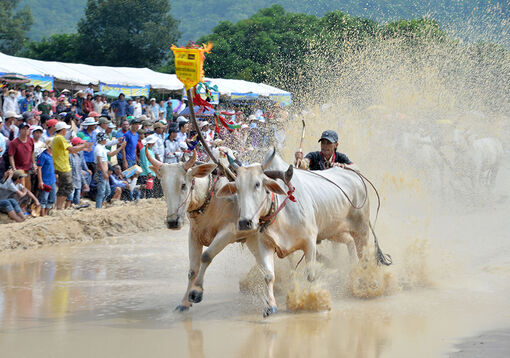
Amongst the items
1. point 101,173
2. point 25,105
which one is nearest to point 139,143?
point 101,173

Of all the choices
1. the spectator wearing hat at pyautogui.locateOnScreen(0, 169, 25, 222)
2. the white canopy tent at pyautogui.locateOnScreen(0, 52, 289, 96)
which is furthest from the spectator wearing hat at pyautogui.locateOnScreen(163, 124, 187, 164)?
the white canopy tent at pyautogui.locateOnScreen(0, 52, 289, 96)

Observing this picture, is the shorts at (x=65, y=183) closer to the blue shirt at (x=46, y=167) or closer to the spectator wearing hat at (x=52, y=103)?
the blue shirt at (x=46, y=167)

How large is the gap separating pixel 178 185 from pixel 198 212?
0.45 m

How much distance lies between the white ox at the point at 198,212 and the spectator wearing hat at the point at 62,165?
5.25 meters

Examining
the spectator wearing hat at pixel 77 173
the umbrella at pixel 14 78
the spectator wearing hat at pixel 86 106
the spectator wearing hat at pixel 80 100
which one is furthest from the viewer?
the spectator wearing hat at pixel 80 100

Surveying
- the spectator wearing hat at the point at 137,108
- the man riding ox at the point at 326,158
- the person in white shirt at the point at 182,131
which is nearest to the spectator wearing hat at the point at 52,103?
the spectator wearing hat at the point at 137,108

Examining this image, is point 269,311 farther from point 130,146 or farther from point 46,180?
point 130,146

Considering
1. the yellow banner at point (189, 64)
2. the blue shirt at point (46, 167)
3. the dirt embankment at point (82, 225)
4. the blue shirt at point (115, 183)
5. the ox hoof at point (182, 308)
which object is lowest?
the dirt embankment at point (82, 225)

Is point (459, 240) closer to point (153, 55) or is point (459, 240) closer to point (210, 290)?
point (210, 290)

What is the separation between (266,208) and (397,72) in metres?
8.44

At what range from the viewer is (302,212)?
7066 millimetres

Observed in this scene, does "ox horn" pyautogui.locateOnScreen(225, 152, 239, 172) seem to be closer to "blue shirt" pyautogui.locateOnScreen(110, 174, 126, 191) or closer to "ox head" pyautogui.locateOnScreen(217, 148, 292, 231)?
"ox head" pyautogui.locateOnScreen(217, 148, 292, 231)

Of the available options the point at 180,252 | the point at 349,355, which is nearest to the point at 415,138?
the point at 180,252

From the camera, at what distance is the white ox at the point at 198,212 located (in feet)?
22.1
